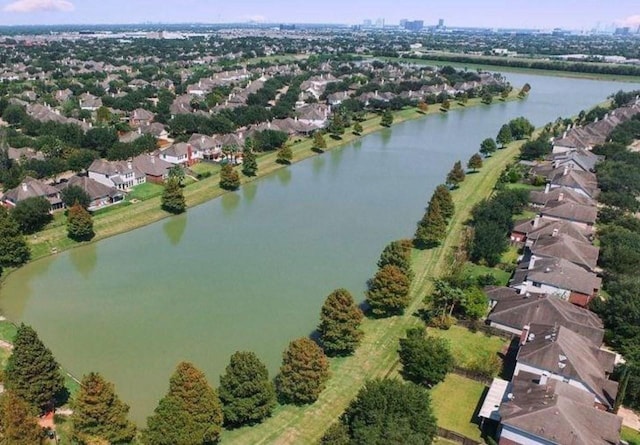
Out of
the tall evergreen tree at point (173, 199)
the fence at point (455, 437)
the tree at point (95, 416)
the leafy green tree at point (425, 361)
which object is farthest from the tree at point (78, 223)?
the fence at point (455, 437)

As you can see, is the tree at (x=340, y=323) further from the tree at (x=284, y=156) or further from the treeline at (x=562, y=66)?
the treeline at (x=562, y=66)

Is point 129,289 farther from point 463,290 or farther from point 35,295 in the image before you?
point 463,290

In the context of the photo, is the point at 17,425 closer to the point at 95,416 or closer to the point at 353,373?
the point at 95,416

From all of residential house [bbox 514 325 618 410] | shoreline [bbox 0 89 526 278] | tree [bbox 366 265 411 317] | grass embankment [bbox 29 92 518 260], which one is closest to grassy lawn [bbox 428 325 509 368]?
residential house [bbox 514 325 618 410]

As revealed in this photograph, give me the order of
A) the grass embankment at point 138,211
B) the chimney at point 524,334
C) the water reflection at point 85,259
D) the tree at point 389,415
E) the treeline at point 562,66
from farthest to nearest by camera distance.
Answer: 1. the treeline at point 562,66
2. the grass embankment at point 138,211
3. the water reflection at point 85,259
4. the chimney at point 524,334
5. the tree at point 389,415

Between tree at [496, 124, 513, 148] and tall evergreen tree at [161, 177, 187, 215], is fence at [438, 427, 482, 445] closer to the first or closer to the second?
tall evergreen tree at [161, 177, 187, 215]

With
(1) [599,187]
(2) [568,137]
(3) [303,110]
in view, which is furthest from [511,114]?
(1) [599,187]

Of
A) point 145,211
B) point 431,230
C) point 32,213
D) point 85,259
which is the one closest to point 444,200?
point 431,230
